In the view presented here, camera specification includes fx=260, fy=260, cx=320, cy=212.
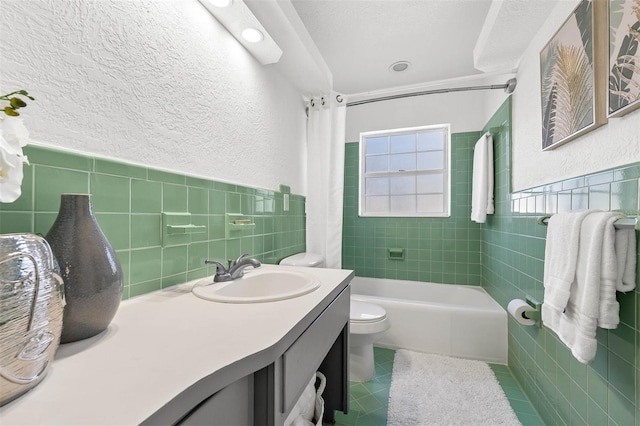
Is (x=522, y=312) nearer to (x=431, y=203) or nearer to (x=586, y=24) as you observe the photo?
(x=586, y=24)

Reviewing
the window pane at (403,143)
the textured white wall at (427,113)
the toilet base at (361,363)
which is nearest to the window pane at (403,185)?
the window pane at (403,143)

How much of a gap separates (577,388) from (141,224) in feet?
6.13

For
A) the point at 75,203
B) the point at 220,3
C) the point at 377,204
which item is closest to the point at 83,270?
the point at 75,203

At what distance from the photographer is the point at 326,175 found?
2.18m

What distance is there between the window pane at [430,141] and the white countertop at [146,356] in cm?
246

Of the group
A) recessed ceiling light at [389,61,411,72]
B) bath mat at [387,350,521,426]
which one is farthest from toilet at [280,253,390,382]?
recessed ceiling light at [389,61,411,72]

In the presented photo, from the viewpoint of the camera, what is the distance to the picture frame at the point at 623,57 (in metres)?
0.79

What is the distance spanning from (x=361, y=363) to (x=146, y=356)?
1.51 m

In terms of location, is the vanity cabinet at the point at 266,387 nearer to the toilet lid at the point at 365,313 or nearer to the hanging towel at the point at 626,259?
the toilet lid at the point at 365,313

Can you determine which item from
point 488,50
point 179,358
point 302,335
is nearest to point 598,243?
point 302,335

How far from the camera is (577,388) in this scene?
110cm

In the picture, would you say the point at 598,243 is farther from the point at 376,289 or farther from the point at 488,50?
the point at 376,289

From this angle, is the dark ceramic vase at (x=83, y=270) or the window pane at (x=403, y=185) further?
the window pane at (x=403, y=185)

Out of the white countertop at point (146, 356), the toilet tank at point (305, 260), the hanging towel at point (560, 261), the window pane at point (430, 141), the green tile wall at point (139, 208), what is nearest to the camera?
the white countertop at point (146, 356)
